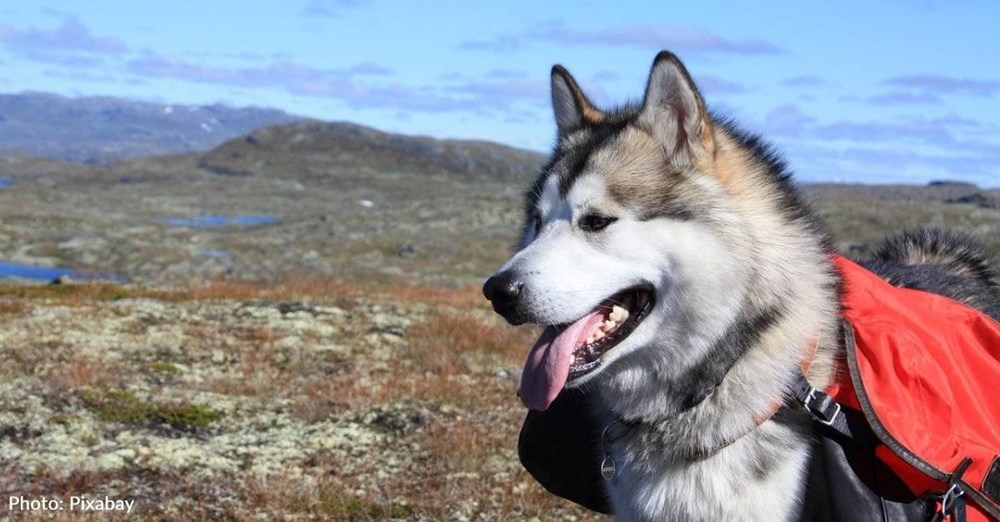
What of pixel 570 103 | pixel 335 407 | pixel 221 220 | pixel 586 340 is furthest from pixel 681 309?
pixel 221 220

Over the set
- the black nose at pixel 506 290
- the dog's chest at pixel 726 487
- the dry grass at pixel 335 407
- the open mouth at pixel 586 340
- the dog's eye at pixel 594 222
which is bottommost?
the dry grass at pixel 335 407

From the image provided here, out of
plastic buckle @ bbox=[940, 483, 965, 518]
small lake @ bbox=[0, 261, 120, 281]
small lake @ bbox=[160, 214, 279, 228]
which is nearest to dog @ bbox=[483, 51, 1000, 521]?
plastic buckle @ bbox=[940, 483, 965, 518]

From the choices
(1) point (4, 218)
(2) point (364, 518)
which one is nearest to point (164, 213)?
(1) point (4, 218)

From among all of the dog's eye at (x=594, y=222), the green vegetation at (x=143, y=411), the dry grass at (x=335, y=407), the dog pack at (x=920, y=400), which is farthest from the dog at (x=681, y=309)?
the green vegetation at (x=143, y=411)

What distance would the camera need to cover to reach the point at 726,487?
4.78 meters

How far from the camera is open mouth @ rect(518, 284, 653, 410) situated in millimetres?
4832

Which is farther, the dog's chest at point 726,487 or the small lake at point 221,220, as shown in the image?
the small lake at point 221,220

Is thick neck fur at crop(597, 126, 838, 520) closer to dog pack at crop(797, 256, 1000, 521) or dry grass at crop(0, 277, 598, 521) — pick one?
dog pack at crop(797, 256, 1000, 521)

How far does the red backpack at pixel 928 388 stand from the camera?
15.6 ft

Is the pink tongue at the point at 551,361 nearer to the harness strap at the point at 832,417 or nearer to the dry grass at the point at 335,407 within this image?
the harness strap at the point at 832,417

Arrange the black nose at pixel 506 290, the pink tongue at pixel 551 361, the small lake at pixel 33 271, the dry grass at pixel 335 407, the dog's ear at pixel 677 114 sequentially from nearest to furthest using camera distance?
the black nose at pixel 506 290 → the pink tongue at pixel 551 361 → the dog's ear at pixel 677 114 → the dry grass at pixel 335 407 → the small lake at pixel 33 271

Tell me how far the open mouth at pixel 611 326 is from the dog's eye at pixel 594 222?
37 centimetres

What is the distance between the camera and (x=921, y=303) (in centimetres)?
545

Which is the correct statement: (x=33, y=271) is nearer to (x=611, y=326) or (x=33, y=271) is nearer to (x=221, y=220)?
(x=611, y=326)
